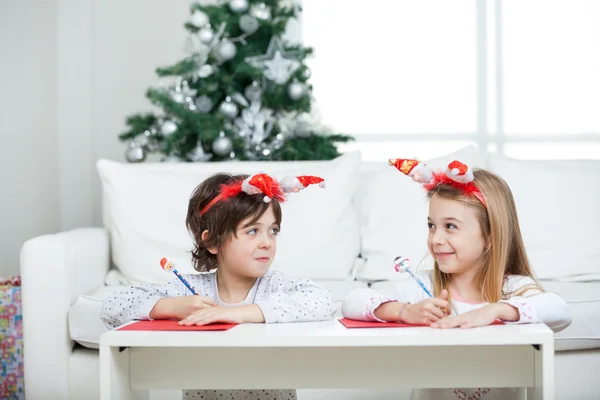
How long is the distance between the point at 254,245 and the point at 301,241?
1.00 m

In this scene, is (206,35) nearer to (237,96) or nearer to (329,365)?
(237,96)

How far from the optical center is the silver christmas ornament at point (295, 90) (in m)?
3.22

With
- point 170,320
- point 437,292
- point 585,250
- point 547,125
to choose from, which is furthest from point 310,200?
point 547,125

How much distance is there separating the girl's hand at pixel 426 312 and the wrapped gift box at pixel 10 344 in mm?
1436

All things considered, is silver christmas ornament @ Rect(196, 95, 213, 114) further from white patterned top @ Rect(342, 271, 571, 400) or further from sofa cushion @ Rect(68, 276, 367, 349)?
white patterned top @ Rect(342, 271, 571, 400)

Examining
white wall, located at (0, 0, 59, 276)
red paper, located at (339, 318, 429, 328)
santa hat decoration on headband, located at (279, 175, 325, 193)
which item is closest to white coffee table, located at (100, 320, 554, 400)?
red paper, located at (339, 318, 429, 328)

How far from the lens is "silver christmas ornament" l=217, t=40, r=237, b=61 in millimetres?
3225

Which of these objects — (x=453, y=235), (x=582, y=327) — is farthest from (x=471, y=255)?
(x=582, y=327)

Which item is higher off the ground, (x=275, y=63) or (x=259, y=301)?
(x=275, y=63)

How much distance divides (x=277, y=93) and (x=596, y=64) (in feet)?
6.74

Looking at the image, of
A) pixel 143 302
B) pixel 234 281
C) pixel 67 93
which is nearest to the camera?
pixel 143 302

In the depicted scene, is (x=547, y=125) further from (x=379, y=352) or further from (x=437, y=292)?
(x=379, y=352)

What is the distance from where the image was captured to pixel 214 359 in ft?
3.93

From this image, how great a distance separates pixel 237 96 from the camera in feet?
10.8
